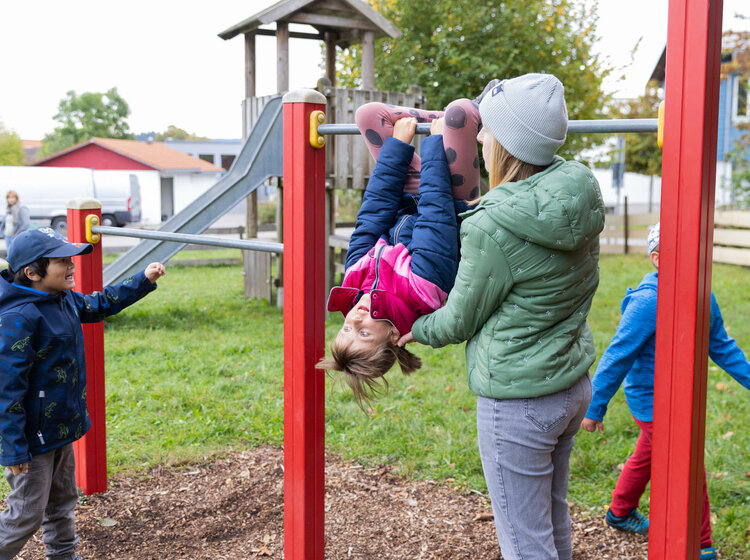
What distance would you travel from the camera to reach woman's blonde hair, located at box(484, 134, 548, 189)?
1807 millimetres

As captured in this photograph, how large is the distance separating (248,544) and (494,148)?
2.36 m

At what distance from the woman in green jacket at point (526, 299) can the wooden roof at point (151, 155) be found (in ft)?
134

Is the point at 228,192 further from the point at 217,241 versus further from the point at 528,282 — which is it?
the point at 528,282

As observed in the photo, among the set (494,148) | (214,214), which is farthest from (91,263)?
(214,214)

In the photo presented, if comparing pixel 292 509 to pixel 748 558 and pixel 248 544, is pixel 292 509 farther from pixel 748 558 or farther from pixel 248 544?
pixel 748 558

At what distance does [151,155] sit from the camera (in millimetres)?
42844

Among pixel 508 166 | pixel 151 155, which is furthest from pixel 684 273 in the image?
pixel 151 155

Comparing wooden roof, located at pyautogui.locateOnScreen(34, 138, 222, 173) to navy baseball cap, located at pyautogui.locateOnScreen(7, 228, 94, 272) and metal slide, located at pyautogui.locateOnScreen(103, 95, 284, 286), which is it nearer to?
metal slide, located at pyautogui.locateOnScreen(103, 95, 284, 286)

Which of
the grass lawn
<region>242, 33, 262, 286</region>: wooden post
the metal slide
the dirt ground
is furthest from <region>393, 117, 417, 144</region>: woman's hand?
<region>242, 33, 262, 286</region>: wooden post

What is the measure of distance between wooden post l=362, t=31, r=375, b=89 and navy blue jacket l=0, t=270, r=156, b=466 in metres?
6.46

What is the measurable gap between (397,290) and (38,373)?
153 cm

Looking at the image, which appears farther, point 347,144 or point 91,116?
point 91,116

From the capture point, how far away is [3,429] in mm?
2643

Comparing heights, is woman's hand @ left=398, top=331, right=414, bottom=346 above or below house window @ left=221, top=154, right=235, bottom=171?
below
